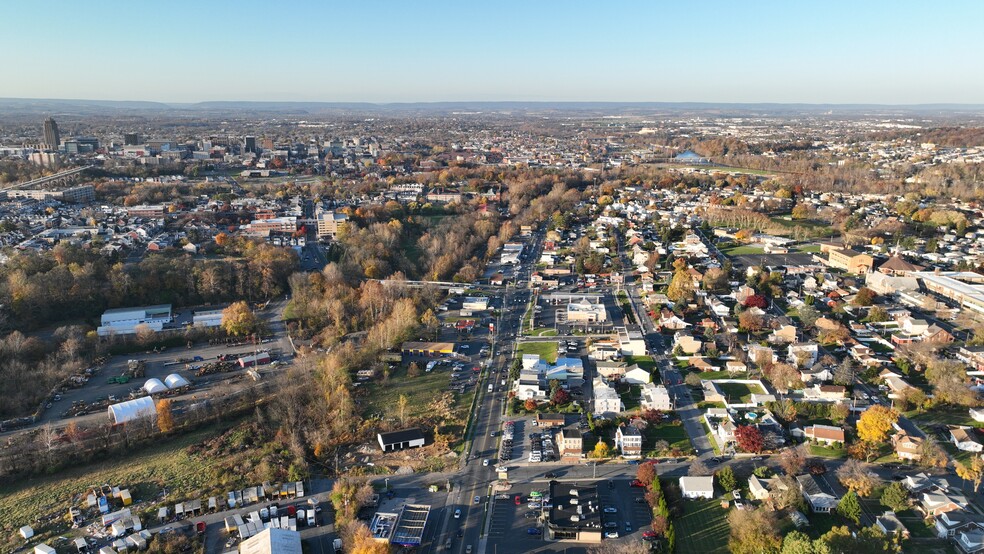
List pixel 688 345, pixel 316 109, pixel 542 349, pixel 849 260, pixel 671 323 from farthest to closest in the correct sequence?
pixel 316 109
pixel 849 260
pixel 671 323
pixel 542 349
pixel 688 345

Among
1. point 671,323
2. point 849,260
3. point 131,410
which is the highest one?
point 849,260

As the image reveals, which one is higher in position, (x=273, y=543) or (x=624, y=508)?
(x=273, y=543)

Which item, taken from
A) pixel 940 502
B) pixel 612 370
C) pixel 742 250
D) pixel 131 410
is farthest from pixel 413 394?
pixel 742 250

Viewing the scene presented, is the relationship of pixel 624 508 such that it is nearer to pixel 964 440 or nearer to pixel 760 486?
pixel 760 486

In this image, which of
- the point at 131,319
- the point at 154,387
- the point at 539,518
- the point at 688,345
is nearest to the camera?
the point at 539,518

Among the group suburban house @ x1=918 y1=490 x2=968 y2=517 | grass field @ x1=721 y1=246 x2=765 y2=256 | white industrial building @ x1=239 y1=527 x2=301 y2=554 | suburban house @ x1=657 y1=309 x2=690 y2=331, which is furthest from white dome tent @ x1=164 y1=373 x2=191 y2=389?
grass field @ x1=721 y1=246 x2=765 y2=256

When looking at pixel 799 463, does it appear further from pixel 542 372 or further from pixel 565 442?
pixel 542 372
